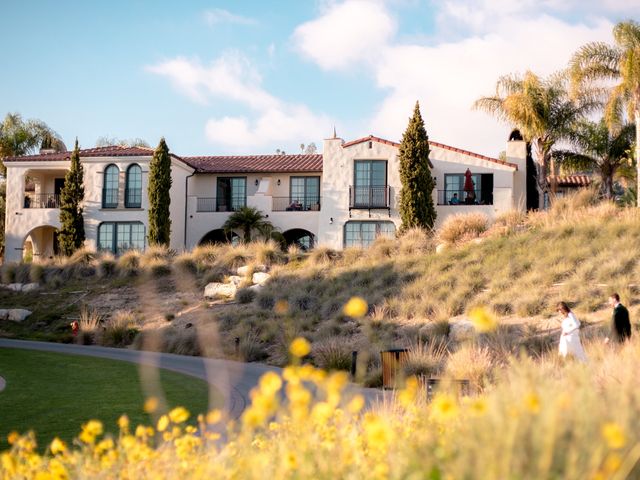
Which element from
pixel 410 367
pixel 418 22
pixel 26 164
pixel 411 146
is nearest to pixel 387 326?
pixel 410 367

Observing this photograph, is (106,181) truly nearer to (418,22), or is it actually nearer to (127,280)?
(127,280)

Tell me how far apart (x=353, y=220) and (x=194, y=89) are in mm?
19411

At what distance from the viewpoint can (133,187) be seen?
40.9m

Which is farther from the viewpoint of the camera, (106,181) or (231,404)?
(106,181)

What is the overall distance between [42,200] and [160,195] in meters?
9.51

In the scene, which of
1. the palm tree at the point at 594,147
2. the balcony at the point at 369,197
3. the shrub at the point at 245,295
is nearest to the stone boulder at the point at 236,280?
the shrub at the point at 245,295

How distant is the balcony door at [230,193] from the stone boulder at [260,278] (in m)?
11.8

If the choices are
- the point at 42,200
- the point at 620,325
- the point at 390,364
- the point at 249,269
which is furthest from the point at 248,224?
the point at 620,325

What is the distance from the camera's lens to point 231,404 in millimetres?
12953

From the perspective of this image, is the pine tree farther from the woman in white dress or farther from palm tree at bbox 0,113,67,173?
the woman in white dress

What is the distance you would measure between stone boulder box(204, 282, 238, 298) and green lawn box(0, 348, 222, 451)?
31.9 ft

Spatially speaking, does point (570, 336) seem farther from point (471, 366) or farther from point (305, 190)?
point (305, 190)

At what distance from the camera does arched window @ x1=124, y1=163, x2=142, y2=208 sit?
40.7 meters

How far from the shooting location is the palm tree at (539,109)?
38406 millimetres
